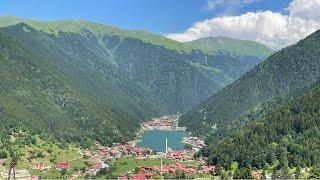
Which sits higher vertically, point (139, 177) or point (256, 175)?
point (256, 175)

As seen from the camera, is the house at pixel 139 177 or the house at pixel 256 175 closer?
the house at pixel 256 175

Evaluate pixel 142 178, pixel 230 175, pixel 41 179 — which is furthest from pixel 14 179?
pixel 230 175

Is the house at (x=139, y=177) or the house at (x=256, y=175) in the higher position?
the house at (x=256, y=175)

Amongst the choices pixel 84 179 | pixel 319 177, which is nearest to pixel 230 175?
pixel 319 177

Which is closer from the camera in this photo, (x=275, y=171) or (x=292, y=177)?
Answer: (x=292, y=177)

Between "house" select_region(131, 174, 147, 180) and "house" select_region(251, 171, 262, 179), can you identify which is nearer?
"house" select_region(251, 171, 262, 179)

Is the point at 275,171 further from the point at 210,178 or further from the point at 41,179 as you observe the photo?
the point at 41,179

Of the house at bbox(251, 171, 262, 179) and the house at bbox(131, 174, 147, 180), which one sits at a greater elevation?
the house at bbox(251, 171, 262, 179)

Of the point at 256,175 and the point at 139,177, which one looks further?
the point at 139,177

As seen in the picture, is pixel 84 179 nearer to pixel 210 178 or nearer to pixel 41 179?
pixel 41 179
